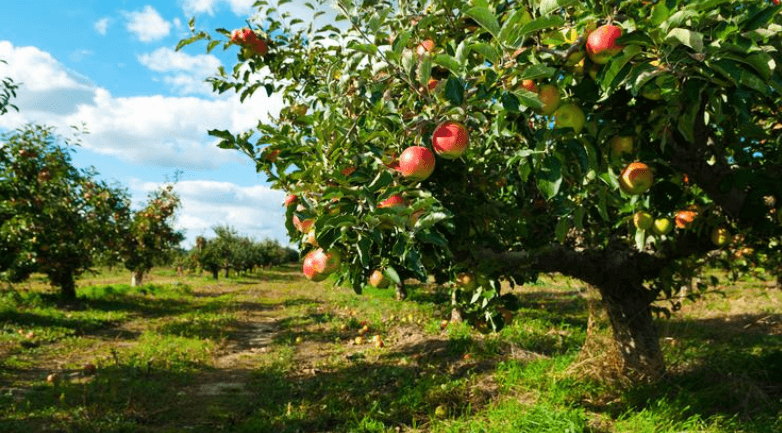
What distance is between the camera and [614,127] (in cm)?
228

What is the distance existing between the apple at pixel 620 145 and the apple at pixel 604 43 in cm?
60

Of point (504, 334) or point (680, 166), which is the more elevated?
point (680, 166)

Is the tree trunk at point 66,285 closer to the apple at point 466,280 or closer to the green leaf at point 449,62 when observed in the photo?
the apple at point 466,280

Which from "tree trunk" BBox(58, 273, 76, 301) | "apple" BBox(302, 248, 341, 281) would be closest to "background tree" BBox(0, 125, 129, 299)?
"tree trunk" BBox(58, 273, 76, 301)

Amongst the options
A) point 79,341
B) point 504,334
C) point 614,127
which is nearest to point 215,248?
point 79,341

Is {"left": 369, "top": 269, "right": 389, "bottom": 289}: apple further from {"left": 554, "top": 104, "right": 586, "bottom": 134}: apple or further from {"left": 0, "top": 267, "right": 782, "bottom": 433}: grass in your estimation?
{"left": 0, "top": 267, "right": 782, "bottom": 433}: grass

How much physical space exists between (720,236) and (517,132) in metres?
2.51

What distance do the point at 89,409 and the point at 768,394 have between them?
6.71 m

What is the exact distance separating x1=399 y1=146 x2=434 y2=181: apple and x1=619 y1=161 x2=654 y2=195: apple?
1156 millimetres

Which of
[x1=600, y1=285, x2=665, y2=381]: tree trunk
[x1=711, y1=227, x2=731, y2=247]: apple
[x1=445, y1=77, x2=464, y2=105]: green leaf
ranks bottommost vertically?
[x1=600, y1=285, x2=665, y2=381]: tree trunk

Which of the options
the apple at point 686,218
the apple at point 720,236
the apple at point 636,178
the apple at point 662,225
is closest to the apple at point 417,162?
the apple at point 636,178

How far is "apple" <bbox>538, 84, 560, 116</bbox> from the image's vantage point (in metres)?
1.98

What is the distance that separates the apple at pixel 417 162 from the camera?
197 cm

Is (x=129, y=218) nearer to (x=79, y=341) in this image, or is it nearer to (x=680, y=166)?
(x=79, y=341)
